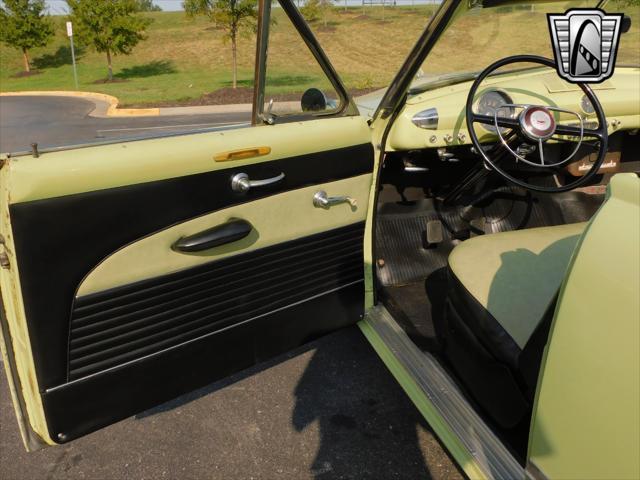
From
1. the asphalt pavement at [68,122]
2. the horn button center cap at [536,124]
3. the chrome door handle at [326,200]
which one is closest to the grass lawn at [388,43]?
the horn button center cap at [536,124]

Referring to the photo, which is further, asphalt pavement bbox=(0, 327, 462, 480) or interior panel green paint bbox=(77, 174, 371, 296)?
asphalt pavement bbox=(0, 327, 462, 480)

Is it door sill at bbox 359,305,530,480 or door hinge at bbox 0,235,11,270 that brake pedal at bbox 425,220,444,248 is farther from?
door hinge at bbox 0,235,11,270

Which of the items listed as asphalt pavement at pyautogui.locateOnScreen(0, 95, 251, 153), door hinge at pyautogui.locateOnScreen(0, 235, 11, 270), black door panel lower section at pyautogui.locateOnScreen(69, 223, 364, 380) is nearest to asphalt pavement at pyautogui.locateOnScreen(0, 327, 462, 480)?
black door panel lower section at pyautogui.locateOnScreen(69, 223, 364, 380)

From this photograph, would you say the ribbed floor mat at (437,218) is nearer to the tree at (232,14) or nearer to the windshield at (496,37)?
the windshield at (496,37)

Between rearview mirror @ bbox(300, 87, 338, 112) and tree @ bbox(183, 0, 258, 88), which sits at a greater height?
tree @ bbox(183, 0, 258, 88)

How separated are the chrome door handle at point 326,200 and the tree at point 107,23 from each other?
57.4 feet

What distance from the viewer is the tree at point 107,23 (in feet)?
56.0

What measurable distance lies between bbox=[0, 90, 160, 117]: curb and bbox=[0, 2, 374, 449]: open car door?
11.4 meters

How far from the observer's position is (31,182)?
1.39m

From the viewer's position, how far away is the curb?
1246 centimetres

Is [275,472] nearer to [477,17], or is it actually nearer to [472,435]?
[472,435]

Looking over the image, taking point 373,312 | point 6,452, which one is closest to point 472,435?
point 373,312

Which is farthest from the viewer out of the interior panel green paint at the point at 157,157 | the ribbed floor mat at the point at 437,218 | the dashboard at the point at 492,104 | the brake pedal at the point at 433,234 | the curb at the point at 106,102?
the curb at the point at 106,102

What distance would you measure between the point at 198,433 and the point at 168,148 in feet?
4.44
